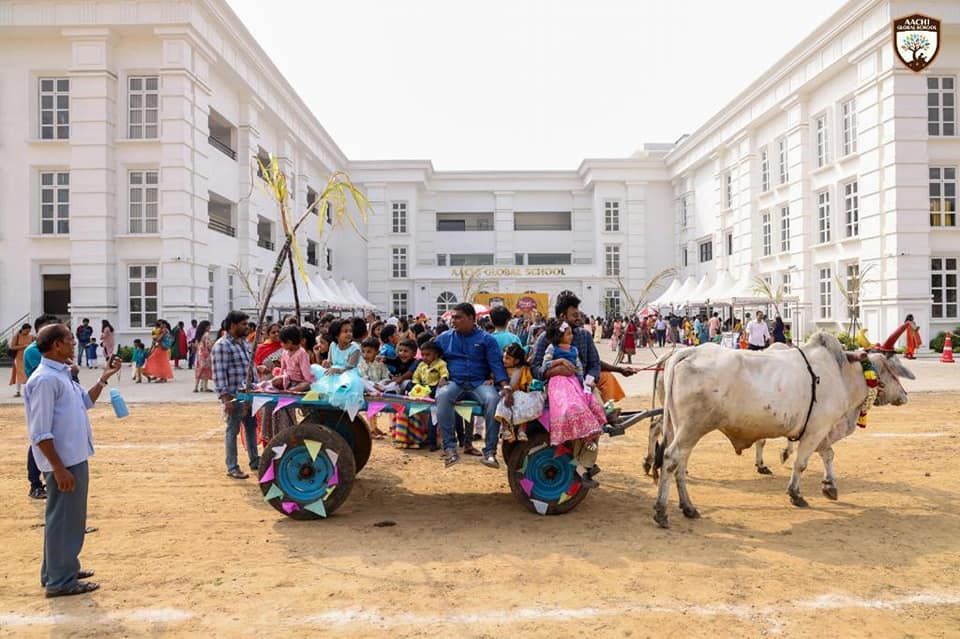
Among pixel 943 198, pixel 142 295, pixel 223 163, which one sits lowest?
pixel 142 295

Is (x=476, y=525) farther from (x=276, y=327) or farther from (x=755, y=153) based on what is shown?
(x=755, y=153)

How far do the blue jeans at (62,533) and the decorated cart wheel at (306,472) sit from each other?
1.62 meters

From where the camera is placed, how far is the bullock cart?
5.95 m

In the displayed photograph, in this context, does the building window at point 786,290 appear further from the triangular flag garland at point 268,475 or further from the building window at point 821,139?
the triangular flag garland at point 268,475

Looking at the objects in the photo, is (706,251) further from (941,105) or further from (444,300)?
(941,105)

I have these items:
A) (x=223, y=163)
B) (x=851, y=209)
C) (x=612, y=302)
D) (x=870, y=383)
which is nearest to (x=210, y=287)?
(x=223, y=163)

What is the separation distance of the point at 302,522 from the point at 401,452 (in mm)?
3138

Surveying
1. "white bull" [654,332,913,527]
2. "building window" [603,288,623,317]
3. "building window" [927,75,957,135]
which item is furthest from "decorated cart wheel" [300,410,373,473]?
"building window" [603,288,623,317]

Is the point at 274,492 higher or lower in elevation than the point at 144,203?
lower

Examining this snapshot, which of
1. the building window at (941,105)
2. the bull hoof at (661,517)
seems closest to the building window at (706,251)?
the building window at (941,105)

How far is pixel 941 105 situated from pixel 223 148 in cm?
2683

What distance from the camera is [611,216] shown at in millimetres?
46938

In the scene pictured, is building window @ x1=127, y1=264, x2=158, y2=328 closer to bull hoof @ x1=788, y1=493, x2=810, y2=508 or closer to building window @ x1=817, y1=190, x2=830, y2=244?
bull hoof @ x1=788, y1=493, x2=810, y2=508

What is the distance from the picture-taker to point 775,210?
106 feet
